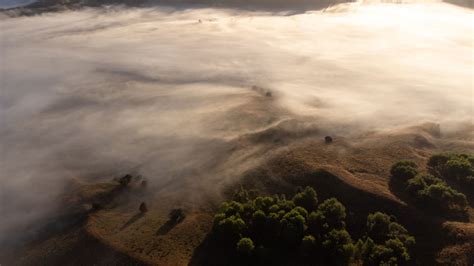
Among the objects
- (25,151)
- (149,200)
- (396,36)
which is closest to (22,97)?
(25,151)

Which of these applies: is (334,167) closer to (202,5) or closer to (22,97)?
(22,97)

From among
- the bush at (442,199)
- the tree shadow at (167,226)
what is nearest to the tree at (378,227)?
the bush at (442,199)

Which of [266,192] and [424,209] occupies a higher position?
[266,192]

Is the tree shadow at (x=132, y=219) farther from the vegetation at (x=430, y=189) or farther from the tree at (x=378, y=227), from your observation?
the vegetation at (x=430, y=189)

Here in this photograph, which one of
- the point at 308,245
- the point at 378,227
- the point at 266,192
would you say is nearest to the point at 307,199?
the point at 266,192

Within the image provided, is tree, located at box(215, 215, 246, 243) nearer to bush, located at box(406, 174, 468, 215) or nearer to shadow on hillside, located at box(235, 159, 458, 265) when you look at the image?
shadow on hillside, located at box(235, 159, 458, 265)

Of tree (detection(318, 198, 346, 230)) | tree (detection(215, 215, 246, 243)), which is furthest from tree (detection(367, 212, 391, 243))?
tree (detection(215, 215, 246, 243))

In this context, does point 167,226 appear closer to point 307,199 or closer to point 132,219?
point 132,219
